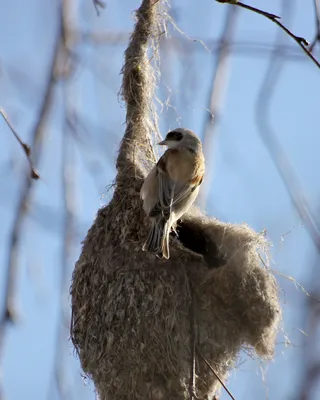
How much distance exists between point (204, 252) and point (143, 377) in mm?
809

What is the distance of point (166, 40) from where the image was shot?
5027 mm

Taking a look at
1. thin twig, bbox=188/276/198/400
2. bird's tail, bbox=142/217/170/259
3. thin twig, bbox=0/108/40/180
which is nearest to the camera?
thin twig, bbox=0/108/40/180

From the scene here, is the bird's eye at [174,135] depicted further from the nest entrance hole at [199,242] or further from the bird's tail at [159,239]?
the bird's tail at [159,239]

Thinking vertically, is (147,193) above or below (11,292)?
below

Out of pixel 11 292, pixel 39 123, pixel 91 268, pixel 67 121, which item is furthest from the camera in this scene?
pixel 91 268

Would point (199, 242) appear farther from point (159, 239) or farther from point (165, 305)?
point (165, 305)

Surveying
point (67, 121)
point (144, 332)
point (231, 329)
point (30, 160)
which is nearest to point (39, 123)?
point (30, 160)

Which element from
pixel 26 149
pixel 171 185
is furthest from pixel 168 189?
pixel 26 149

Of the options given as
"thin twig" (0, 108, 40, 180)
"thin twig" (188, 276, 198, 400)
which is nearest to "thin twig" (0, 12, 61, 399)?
"thin twig" (0, 108, 40, 180)

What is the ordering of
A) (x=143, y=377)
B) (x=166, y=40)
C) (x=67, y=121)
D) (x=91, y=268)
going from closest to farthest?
(x=67, y=121) < (x=143, y=377) < (x=91, y=268) < (x=166, y=40)

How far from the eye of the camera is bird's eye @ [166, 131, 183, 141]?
506 cm

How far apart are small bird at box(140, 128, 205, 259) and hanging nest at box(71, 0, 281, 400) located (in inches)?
4.2

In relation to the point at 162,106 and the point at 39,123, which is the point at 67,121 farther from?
the point at 162,106

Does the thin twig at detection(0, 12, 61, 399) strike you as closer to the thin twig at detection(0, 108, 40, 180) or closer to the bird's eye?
the thin twig at detection(0, 108, 40, 180)
